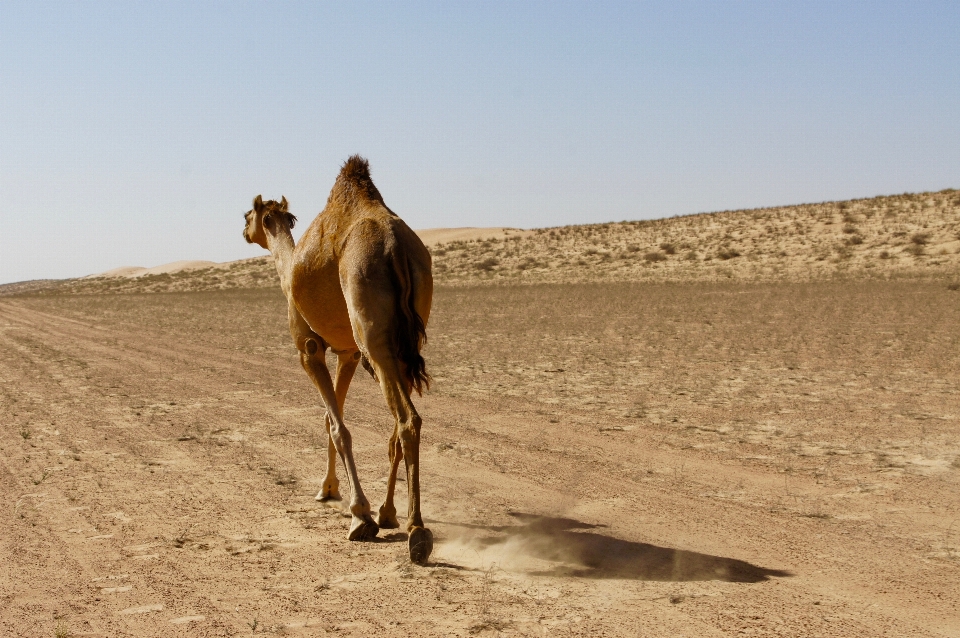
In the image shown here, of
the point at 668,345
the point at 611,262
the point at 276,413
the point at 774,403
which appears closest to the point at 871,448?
the point at 774,403

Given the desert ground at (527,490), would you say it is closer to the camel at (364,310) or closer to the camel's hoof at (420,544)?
the camel's hoof at (420,544)

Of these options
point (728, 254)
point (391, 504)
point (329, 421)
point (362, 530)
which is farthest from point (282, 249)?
point (728, 254)

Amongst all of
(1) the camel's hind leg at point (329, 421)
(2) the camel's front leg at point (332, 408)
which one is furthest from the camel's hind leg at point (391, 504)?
(1) the camel's hind leg at point (329, 421)

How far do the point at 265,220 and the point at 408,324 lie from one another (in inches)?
114

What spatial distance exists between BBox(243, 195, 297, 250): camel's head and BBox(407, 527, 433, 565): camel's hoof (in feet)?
12.0

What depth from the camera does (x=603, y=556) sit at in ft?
A: 19.9

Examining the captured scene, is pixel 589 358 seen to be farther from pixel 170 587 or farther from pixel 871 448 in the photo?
pixel 170 587

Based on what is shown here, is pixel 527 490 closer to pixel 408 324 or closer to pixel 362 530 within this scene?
pixel 362 530

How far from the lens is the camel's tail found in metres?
6.19

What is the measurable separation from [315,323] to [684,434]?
178 inches

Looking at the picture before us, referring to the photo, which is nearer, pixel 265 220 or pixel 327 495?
pixel 327 495

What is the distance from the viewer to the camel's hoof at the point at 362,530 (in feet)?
21.7

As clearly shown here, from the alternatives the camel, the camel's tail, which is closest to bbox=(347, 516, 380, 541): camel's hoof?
the camel

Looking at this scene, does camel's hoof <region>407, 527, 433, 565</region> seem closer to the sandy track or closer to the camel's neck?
the sandy track
